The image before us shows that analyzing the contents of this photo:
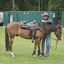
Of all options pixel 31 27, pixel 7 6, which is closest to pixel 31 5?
pixel 7 6

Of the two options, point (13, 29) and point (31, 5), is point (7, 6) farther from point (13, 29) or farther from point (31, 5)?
point (13, 29)

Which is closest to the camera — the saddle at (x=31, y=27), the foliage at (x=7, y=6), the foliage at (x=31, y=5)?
the saddle at (x=31, y=27)

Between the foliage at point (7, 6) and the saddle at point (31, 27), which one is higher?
the foliage at point (7, 6)

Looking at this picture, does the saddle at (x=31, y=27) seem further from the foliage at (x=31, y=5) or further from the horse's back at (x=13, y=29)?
the foliage at (x=31, y=5)

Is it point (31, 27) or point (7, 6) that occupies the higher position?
point (7, 6)

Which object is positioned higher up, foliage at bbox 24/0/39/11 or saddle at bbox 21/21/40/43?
foliage at bbox 24/0/39/11

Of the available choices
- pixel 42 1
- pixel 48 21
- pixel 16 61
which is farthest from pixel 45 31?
pixel 42 1

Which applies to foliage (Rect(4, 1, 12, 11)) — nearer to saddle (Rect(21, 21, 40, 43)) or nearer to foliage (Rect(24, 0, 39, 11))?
foliage (Rect(24, 0, 39, 11))

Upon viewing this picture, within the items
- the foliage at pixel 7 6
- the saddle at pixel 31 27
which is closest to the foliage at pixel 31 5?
the foliage at pixel 7 6

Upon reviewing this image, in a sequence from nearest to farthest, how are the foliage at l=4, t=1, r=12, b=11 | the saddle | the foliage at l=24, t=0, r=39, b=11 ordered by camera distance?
1. the saddle
2. the foliage at l=24, t=0, r=39, b=11
3. the foliage at l=4, t=1, r=12, b=11

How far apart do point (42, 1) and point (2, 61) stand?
34371 millimetres

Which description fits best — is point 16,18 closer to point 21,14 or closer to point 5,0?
point 21,14

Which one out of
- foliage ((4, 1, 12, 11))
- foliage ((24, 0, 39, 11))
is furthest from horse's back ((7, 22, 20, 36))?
foliage ((4, 1, 12, 11))

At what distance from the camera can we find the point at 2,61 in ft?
20.6
